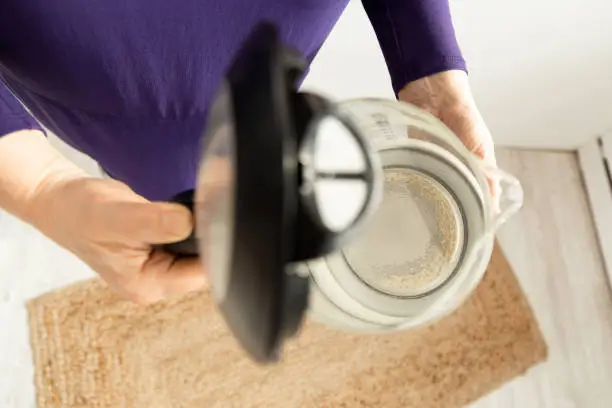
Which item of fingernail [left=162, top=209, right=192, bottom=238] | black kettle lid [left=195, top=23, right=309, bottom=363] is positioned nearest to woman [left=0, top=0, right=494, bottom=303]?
fingernail [left=162, top=209, right=192, bottom=238]

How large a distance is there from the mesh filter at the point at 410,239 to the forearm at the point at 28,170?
0.68ft

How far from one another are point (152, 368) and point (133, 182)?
0.51 m

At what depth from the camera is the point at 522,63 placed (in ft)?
3.11

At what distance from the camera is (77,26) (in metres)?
0.37

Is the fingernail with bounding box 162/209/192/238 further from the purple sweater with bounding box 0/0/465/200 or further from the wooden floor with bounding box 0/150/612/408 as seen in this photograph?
the wooden floor with bounding box 0/150/612/408

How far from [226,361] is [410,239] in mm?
643

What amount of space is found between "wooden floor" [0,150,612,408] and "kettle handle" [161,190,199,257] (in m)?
0.67

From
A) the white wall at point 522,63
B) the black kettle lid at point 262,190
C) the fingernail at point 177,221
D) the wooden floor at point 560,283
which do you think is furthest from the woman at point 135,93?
the wooden floor at point 560,283

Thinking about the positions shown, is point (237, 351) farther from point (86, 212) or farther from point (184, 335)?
point (86, 212)

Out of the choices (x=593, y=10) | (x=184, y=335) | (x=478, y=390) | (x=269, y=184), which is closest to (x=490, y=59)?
(x=593, y=10)

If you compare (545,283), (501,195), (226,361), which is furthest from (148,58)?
(545,283)

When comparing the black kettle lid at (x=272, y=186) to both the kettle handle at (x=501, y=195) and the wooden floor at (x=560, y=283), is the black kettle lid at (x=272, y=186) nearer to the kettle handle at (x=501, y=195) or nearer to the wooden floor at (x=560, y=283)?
the kettle handle at (x=501, y=195)

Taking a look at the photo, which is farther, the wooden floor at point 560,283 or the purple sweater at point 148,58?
the wooden floor at point 560,283

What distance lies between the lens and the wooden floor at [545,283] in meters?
0.97
